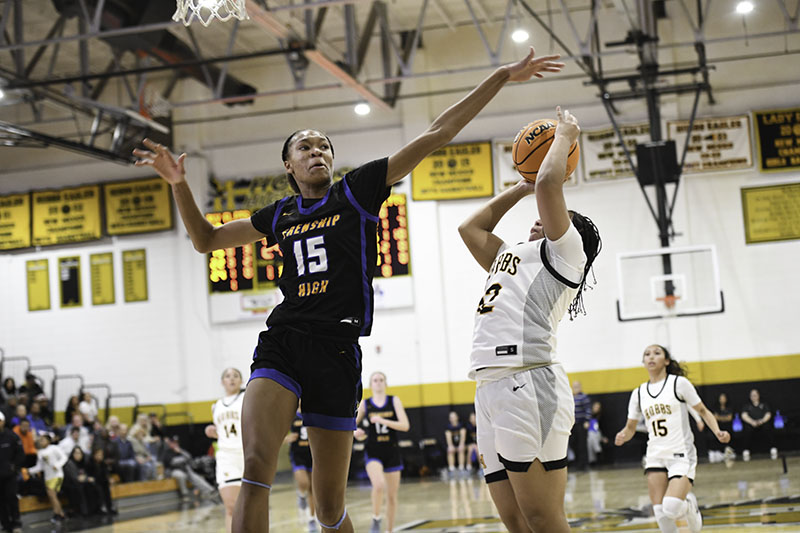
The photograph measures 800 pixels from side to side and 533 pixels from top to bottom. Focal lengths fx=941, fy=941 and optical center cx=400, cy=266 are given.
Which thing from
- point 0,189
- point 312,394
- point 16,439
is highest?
point 0,189

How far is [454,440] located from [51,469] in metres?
7.60

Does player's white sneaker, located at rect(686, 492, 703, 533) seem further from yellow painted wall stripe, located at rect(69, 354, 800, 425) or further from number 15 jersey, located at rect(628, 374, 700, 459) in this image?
yellow painted wall stripe, located at rect(69, 354, 800, 425)

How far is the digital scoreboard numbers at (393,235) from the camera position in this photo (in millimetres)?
18375

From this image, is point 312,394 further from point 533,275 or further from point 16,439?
point 16,439

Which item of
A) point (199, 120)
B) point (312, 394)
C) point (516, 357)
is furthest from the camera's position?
point (199, 120)

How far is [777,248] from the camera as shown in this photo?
18.4 metres

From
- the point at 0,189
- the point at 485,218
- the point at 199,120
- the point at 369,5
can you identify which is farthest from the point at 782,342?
the point at 0,189

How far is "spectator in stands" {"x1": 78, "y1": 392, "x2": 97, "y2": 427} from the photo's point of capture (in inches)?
723

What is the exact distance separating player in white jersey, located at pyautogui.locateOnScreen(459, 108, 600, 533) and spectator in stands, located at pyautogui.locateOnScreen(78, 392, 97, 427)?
15.5 meters

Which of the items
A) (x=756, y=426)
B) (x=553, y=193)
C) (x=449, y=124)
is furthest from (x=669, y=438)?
(x=756, y=426)

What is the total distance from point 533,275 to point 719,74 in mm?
16201

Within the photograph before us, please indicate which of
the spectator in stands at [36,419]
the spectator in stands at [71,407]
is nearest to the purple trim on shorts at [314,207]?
the spectator in stands at [36,419]

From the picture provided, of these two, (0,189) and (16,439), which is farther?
(0,189)

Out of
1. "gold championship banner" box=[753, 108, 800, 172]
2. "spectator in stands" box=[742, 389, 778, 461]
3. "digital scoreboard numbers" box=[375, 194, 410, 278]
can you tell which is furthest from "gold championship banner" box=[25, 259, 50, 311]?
"gold championship banner" box=[753, 108, 800, 172]
